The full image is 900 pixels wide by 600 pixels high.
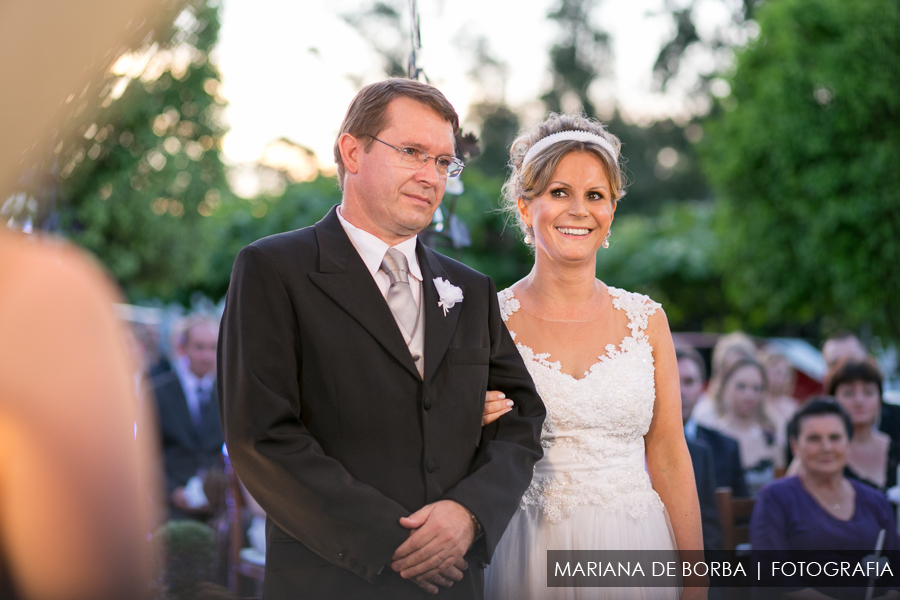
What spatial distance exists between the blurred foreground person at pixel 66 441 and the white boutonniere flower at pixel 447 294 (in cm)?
181

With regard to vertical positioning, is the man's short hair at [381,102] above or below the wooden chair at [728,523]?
above

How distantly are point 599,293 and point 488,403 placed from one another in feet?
3.36

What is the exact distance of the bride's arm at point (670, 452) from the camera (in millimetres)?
3045

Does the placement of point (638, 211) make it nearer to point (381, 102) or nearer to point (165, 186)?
point (165, 186)

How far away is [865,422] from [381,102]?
4915mm

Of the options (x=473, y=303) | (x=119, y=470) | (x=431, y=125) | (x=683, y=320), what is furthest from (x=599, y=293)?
(x=683, y=320)

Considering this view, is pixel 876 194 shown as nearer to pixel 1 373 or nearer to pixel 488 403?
pixel 488 403

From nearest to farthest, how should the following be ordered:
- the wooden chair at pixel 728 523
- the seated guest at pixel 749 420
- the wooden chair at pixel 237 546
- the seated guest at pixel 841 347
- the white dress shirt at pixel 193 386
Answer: the wooden chair at pixel 728 523 < the wooden chair at pixel 237 546 < the seated guest at pixel 749 420 < the white dress shirt at pixel 193 386 < the seated guest at pixel 841 347

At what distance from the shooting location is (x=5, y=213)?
710 mm

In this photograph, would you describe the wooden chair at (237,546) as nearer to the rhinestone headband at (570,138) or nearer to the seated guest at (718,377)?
the rhinestone headband at (570,138)

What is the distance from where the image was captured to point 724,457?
18.6 ft

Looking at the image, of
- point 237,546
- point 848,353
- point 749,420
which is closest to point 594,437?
point 237,546

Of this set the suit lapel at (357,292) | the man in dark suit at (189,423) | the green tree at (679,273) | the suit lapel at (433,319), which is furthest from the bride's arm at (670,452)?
the green tree at (679,273)

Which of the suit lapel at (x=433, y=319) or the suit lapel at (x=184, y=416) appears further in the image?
the suit lapel at (x=184, y=416)
